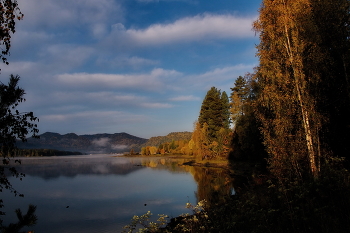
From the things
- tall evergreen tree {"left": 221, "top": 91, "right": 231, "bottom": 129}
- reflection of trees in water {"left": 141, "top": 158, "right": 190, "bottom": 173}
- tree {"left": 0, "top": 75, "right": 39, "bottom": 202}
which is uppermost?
tall evergreen tree {"left": 221, "top": 91, "right": 231, "bottom": 129}

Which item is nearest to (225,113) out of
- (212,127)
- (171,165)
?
(212,127)

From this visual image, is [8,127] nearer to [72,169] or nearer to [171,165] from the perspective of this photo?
[171,165]

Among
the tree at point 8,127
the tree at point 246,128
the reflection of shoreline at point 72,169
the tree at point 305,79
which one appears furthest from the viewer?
the reflection of shoreline at point 72,169

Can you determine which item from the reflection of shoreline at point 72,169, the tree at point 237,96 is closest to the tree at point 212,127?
the tree at point 237,96

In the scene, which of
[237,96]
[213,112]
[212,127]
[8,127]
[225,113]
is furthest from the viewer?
[225,113]

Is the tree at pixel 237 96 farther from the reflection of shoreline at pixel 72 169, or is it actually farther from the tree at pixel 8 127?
the tree at pixel 8 127

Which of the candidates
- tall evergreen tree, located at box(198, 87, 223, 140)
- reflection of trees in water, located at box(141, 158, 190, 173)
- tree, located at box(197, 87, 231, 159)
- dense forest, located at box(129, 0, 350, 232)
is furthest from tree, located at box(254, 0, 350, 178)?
tall evergreen tree, located at box(198, 87, 223, 140)

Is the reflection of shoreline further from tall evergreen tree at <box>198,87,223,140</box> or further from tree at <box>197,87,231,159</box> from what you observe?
tall evergreen tree at <box>198,87,223,140</box>

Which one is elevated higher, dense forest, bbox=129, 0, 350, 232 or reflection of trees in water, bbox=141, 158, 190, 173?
dense forest, bbox=129, 0, 350, 232

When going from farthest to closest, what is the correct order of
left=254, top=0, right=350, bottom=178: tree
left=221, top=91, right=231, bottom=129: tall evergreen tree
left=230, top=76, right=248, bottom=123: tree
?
left=221, top=91, right=231, bottom=129: tall evergreen tree
left=230, top=76, right=248, bottom=123: tree
left=254, top=0, right=350, bottom=178: tree

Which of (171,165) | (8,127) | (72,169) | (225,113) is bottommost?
(171,165)

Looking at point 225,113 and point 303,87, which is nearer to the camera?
point 303,87

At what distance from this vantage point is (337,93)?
1124 centimetres

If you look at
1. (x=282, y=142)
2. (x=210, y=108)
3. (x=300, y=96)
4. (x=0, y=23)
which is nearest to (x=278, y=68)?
(x=300, y=96)
